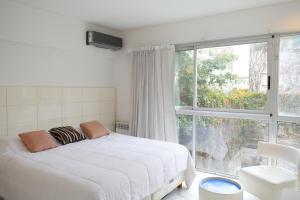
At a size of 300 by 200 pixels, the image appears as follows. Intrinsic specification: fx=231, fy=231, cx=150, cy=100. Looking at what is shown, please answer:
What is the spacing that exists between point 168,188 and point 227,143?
124 centimetres

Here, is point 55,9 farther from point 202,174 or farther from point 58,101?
point 202,174

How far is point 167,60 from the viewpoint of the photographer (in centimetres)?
373

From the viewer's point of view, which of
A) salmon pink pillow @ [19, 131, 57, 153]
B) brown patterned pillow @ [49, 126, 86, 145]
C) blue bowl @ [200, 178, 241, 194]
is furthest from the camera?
brown patterned pillow @ [49, 126, 86, 145]

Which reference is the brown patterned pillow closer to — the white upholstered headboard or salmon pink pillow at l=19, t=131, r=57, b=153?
salmon pink pillow at l=19, t=131, r=57, b=153

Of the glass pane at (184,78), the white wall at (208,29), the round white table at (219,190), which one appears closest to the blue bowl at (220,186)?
the round white table at (219,190)

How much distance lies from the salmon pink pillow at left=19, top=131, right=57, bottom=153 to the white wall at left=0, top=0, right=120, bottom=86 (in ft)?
2.36

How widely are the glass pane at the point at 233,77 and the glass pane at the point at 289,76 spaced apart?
0.20 metres

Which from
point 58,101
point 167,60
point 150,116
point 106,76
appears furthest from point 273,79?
point 58,101

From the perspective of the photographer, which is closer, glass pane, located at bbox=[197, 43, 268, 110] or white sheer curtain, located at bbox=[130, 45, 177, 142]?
glass pane, located at bbox=[197, 43, 268, 110]

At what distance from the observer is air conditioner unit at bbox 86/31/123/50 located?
146 inches

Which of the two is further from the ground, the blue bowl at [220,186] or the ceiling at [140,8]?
the ceiling at [140,8]

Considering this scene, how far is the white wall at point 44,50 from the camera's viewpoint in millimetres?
2873

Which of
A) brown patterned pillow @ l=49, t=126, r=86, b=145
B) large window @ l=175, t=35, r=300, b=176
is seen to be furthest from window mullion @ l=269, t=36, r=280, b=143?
brown patterned pillow @ l=49, t=126, r=86, b=145

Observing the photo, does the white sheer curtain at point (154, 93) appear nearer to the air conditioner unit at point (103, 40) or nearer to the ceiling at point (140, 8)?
the air conditioner unit at point (103, 40)
